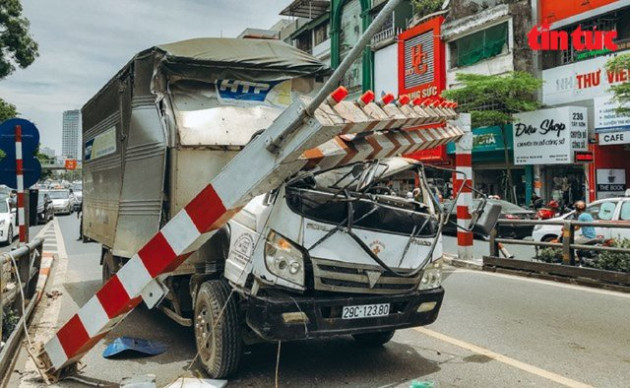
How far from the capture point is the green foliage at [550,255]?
381 inches

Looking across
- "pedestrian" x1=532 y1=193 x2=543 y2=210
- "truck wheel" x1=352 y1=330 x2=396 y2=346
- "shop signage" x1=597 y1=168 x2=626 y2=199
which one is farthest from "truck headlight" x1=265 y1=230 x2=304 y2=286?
"shop signage" x1=597 y1=168 x2=626 y2=199

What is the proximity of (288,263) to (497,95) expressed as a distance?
73.1 ft

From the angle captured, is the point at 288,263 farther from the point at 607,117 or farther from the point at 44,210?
the point at 44,210

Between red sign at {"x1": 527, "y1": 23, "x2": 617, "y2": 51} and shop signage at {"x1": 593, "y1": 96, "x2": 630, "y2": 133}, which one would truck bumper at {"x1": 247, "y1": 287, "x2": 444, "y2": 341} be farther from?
red sign at {"x1": 527, "y1": 23, "x2": 617, "y2": 51}

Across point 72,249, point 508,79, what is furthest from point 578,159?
point 72,249

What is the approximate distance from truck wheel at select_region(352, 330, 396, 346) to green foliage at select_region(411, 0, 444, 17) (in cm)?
2924

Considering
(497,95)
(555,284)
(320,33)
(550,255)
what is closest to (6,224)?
(550,255)

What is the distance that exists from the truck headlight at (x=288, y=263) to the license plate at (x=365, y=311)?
1.42ft

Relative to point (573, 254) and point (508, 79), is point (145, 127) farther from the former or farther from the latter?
point (508, 79)

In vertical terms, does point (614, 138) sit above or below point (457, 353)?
above

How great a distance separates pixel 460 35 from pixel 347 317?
26697mm

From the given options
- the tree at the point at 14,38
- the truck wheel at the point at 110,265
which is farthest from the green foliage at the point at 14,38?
the truck wheel at the point at 110,265

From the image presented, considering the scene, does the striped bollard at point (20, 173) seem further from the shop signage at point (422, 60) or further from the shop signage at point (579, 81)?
the shop signage at point (422, 60)

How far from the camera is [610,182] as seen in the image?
69.6 feet
